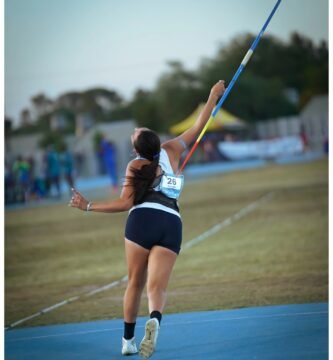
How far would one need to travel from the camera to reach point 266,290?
6672mm

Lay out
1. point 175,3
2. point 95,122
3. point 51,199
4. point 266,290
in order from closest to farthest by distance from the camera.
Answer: point 266,290 < point 175,3 < point 51,199 < point 95,122

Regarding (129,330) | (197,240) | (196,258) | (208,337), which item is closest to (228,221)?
(197,240)

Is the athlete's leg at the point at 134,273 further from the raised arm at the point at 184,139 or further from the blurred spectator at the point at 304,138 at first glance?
the blurred spectator at the point at 304,138

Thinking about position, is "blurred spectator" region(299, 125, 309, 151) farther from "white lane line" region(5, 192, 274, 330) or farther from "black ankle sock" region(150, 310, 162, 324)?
"black ankle sock" region(150, 310, 162, 324)

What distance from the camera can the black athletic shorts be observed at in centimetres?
424

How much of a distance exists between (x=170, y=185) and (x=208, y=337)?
1.05 m

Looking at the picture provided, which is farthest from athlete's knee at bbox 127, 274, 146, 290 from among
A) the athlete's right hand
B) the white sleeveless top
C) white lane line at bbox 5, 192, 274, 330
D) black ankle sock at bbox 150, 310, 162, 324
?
white lane line at bbox 5, 192, 274, 330

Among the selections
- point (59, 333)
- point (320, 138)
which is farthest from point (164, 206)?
point (320, 138)

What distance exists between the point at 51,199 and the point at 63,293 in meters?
10.6

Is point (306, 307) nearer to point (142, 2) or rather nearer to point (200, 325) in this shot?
point (200, 325)

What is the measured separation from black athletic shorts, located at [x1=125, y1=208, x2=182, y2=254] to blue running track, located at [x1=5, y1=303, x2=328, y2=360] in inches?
23.7

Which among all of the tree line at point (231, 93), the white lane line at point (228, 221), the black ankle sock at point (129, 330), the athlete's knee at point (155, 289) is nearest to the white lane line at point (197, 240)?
the white lane line at point (228, 221)

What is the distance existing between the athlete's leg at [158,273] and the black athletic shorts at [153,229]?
0.12 ft

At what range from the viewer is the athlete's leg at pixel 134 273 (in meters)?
4.29
